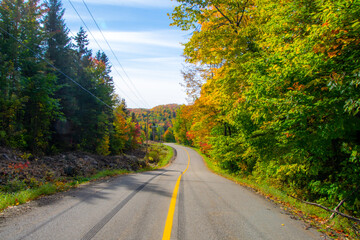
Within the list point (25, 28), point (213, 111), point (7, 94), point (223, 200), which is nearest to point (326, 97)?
point (223, 200)

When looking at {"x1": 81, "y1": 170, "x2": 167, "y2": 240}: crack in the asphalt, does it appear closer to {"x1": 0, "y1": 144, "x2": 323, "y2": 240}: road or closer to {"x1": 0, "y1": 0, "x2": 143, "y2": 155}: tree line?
{"x1": 0, "y1": 144, "x2": 323, "y2": 240}: road

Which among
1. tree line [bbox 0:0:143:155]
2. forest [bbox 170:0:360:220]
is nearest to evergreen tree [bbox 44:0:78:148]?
tree line [bbox 0:0:143:155]

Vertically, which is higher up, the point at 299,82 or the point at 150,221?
the point at 299,82

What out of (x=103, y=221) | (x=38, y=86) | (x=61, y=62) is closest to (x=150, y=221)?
(x=103, y=221)

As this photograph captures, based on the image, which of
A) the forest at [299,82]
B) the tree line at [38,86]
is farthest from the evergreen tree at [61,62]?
the forest at [299,82]

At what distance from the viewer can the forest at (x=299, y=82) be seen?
443 centimetres

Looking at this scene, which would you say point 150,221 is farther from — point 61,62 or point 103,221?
point 61,62

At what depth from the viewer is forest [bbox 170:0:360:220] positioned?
14.5 feet

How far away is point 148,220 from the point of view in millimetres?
4074

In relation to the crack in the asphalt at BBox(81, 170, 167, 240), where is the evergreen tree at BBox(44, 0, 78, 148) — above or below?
above

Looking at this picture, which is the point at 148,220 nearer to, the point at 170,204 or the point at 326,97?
the point at 170,204

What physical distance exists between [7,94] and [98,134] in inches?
655

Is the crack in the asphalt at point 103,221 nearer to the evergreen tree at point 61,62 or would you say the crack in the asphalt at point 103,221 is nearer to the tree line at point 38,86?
the tree line at point 38,86

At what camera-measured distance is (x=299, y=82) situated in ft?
17.7
